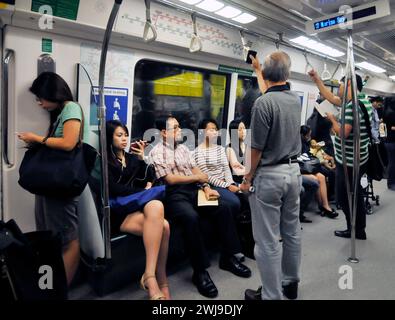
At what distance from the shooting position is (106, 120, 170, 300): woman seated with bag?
90.4 inches

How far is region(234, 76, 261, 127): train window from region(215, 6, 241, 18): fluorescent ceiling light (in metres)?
1.19

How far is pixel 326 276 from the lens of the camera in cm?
278

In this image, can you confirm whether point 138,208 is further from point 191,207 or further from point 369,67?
point 369,67

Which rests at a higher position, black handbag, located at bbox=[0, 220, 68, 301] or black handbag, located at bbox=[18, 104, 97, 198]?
black handbag, located at bbox=[18, 104, 97, 198]

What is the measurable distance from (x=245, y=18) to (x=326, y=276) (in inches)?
111

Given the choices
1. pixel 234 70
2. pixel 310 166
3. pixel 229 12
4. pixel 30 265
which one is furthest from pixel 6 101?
pixel 310 166

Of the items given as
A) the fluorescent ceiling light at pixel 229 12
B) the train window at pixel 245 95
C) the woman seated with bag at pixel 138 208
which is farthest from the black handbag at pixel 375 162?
the woman seated with bag at pixel 138 208

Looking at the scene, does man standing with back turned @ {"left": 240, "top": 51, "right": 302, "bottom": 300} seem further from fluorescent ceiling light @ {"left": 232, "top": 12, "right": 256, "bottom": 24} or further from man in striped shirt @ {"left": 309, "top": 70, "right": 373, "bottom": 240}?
fluorescent ceiling light @ {"left": 232, "top": 12, "right": 256, "bottom": 24}

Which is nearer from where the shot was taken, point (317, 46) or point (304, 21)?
point (304, 21)

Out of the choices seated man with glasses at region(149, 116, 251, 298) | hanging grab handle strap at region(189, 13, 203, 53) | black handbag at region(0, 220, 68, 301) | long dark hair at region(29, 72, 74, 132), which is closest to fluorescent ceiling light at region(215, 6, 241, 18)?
hanging grab handle strap at region(189, 13, 203, 53)

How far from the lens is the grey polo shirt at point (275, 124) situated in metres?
2.03

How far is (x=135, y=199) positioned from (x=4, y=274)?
987mm

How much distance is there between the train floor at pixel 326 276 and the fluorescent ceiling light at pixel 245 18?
8.60 feet
